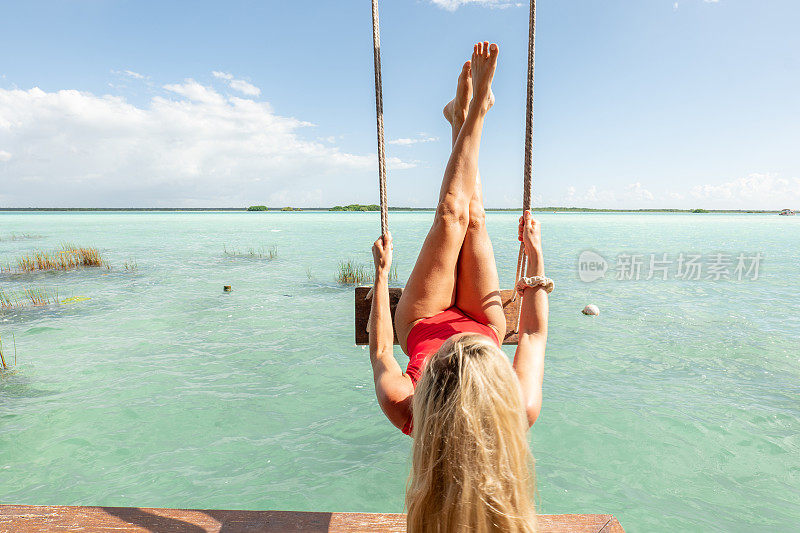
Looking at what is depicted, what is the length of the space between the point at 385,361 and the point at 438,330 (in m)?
0.43

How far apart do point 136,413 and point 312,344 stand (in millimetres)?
2846

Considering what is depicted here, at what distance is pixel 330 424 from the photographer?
4.52 metres

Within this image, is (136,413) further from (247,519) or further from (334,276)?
(334,276)

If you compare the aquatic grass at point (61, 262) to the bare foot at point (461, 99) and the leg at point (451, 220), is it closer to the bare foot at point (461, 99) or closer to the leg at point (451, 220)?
the bare foot at point (461, 99)

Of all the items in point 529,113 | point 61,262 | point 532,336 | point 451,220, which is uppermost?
point 529,113

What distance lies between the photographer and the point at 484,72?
2074 millimetres

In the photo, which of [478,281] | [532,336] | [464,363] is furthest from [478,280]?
[464,363]

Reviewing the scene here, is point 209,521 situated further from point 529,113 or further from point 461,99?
point 529,113

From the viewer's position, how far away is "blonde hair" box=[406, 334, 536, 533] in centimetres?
94

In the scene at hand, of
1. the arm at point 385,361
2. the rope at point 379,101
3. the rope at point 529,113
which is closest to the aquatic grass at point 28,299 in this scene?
the rope at point 379,101

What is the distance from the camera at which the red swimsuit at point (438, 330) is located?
1.91 meters

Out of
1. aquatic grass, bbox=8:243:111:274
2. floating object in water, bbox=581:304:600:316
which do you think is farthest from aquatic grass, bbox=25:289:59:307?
floating object in water, bbox=581:304:600:316

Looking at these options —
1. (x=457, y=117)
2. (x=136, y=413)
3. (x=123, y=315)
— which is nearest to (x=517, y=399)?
(x=457, y=117)

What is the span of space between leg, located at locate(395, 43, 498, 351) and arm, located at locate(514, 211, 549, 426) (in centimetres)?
35
